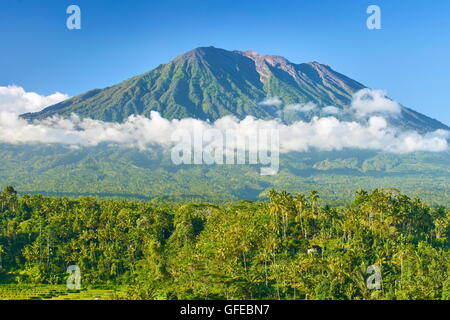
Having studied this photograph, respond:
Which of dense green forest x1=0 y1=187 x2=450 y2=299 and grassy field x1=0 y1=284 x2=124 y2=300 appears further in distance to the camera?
grassy field x1=0 y1=284 x2=124 y2=300

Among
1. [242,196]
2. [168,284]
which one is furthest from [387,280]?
[242,196]

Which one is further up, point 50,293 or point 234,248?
point 234,248

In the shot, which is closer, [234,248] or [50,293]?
[50,293]

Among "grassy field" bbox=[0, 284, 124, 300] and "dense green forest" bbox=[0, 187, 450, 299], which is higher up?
"dense green forest" bbox=[0, 187, 450, 299]
